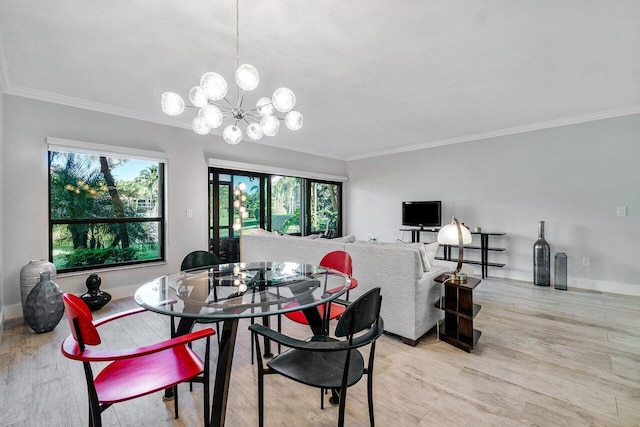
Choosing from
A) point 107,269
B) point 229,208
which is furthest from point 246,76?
point 229,208

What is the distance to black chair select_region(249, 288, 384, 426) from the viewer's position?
1.25 m

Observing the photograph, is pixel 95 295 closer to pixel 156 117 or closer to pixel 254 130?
pixel 156 117

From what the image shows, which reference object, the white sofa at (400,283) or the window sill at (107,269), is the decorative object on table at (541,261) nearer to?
the white sofa at (400,283)

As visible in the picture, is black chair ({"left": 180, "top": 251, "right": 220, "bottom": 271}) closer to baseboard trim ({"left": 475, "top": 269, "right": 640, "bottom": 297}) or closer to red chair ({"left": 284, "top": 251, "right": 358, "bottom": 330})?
red chair ({"left": 284, "top": 251, "right": 358, "bottom": 330})

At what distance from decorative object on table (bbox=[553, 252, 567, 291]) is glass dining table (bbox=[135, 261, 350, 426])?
157 inches

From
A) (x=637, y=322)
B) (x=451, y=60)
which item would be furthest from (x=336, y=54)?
(x=637, y=322)

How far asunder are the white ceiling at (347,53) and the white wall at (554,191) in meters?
0.54

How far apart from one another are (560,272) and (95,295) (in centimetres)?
633

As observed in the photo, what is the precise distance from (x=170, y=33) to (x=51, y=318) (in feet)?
9.47

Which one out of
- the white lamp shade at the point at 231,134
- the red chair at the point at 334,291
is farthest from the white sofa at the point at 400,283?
the white lamp shade at the point at 231,134

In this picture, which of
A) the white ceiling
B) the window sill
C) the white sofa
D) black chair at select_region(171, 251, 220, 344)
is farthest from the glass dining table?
the window sill

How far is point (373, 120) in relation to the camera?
174 inches

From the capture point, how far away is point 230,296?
5.78 ft

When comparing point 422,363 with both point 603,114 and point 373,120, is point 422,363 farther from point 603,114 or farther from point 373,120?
point 603,114
